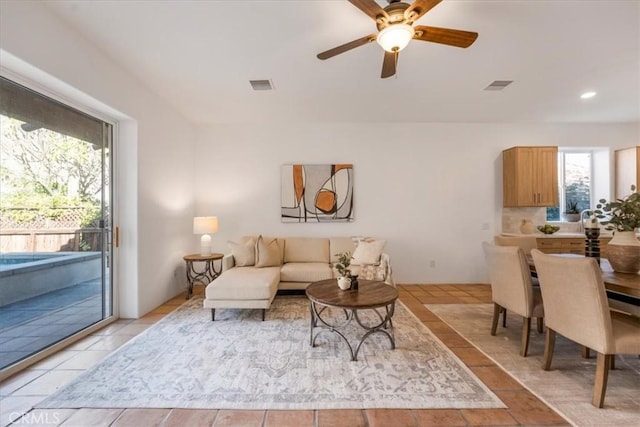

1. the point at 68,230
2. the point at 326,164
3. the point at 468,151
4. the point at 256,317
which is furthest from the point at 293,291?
the point at 468,151

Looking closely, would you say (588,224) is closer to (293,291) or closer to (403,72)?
(403,72)

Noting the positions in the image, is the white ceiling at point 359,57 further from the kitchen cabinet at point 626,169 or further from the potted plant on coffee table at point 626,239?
the potted plant on coffee table at point 626,239

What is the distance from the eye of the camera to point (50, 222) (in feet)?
8.07

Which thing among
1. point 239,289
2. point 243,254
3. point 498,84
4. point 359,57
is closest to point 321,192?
point 243,254

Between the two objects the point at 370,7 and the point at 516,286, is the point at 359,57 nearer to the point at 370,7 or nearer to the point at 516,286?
the point at 370,7

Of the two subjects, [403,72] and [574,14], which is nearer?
[574,14]

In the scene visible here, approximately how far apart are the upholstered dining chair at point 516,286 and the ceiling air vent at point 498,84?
2.10m

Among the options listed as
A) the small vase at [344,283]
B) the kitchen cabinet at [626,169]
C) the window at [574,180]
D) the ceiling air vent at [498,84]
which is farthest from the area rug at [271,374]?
the kitchen cabinet at [626,169]

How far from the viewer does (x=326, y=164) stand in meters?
4.81

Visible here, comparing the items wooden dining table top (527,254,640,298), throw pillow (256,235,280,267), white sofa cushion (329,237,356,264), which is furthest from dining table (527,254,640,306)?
throw pillow (256,235,280,267)

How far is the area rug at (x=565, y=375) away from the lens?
1681 millimetres

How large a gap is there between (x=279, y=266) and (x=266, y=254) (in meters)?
0.28

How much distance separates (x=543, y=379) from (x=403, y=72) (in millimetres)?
3094

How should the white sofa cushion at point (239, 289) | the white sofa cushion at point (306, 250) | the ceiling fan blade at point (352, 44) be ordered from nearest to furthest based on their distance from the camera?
the ceiling fan blade at point (352, 44), the white sofa cushion at point (239, 289), the white sofa cushion at point (306, 250)
